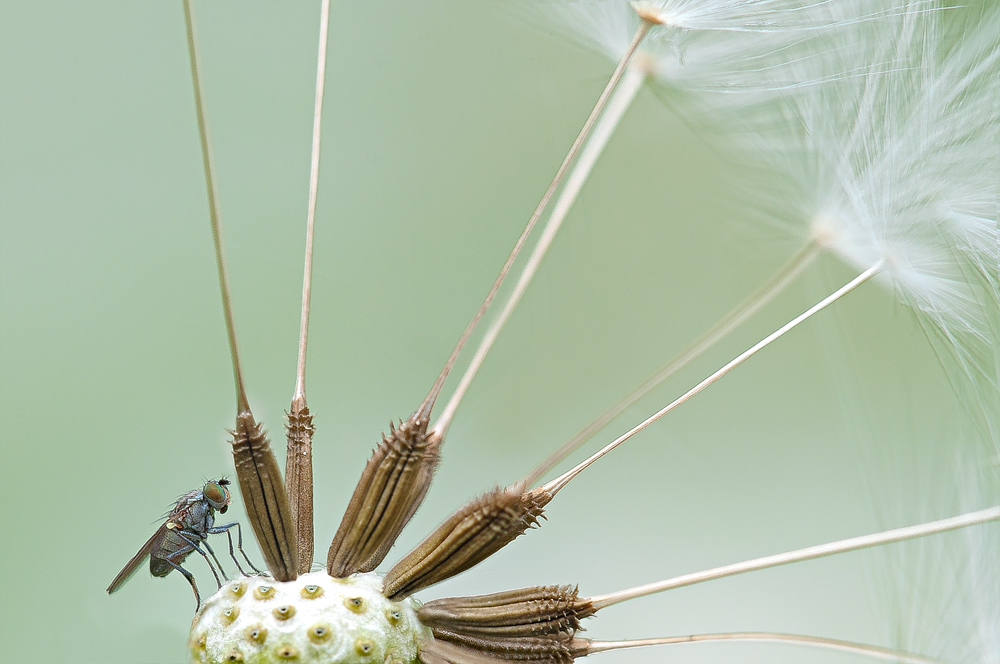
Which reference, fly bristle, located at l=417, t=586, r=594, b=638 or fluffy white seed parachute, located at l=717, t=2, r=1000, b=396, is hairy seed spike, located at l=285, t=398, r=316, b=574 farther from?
fluffy white seed parachute, located at l=717, t=2, r=1000, b=396

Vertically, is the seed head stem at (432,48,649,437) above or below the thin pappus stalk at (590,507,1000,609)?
above

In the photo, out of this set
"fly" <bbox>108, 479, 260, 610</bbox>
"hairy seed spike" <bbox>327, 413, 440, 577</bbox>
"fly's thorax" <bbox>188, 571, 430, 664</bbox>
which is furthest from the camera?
"fly" <bbox>108, 479, 260, 610</bbox>

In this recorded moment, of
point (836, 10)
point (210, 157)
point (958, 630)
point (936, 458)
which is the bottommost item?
point (958, 630)

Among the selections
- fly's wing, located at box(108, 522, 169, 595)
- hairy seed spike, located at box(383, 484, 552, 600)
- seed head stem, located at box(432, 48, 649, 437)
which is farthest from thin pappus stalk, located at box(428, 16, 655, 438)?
fly's wing, located at box(108, 522, 169, 595)

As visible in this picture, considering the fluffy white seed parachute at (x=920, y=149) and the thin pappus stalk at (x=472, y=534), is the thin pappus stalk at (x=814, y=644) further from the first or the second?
the fluffy white seed parachute at (x=920, y=149)

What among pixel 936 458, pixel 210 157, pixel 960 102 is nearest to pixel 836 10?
pixel 960 102

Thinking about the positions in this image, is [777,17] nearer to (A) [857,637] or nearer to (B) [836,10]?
(B) [836,10]
